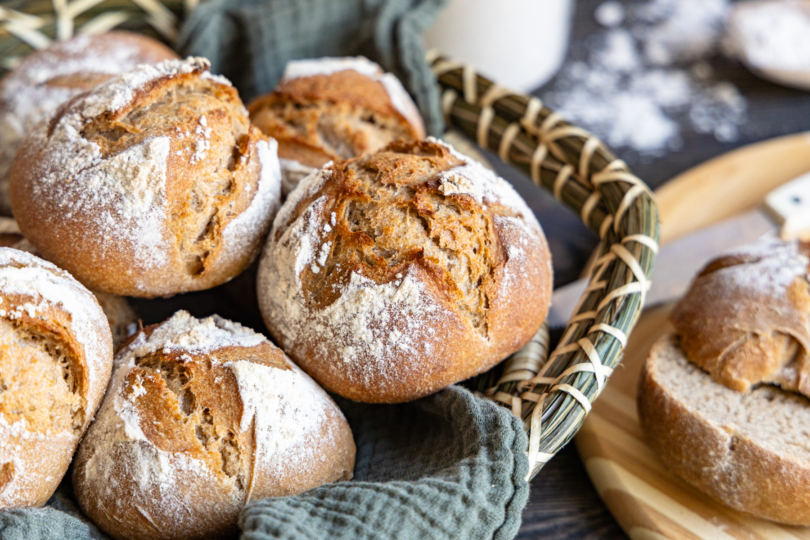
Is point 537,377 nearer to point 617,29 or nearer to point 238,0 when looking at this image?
point 238,0

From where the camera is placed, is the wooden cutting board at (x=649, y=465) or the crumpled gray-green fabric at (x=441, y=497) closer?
the crumpled gray-green fabric at (x=441, y=497)

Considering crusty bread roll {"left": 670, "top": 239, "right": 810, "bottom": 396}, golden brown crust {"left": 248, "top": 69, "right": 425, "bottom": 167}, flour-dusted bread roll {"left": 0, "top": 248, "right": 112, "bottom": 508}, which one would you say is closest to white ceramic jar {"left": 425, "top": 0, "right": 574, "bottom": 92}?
golden brown crust {"left": 248, "top": 69, "right": 425, "bottom": 167}

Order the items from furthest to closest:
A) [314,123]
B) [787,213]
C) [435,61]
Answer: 1. [435,61]
2. [787,213]
3. [314,123]

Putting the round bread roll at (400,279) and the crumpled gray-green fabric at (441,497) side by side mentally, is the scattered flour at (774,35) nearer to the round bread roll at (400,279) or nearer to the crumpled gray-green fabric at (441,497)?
the round bread roll at (400,279)

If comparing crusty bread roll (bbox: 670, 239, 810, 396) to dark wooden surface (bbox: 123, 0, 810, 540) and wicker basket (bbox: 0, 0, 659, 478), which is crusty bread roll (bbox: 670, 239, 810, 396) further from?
dark wooden surface (bbox: 123, 0, 810, 540)

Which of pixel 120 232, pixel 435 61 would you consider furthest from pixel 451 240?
pixel 435 61

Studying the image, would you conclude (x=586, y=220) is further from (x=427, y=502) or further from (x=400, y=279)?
(x=427, y=502)

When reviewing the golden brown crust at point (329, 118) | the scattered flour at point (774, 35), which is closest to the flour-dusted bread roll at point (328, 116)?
the golden brown crust at point (329, 118)
